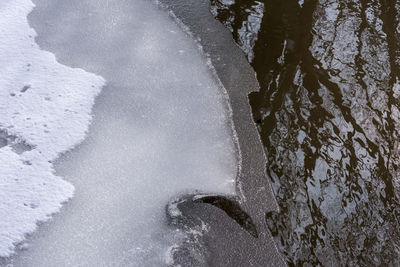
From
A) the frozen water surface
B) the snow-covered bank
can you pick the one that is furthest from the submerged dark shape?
the snow-covered bank

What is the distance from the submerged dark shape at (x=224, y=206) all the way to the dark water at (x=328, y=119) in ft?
0.47

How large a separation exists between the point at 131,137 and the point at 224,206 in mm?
896

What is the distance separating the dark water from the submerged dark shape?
0.47 ft

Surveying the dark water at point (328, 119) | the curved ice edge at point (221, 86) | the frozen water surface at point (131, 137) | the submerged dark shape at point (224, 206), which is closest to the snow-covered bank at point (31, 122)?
the frozen water surface at point (131, 137)

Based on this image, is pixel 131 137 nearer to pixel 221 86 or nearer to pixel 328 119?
pixel 221 86

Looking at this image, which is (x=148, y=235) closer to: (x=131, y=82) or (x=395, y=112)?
(x=131, y=82)

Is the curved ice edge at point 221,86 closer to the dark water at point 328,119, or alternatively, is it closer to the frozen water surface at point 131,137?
the frozen water surface at point 131,137

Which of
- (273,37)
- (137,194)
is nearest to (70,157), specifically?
(137,194)

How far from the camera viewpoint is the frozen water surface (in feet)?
8.26

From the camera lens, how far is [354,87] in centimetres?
365

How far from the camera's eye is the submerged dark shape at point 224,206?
2.66 m

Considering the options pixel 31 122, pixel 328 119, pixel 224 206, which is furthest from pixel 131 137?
pixel 328 119

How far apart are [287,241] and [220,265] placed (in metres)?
0.46

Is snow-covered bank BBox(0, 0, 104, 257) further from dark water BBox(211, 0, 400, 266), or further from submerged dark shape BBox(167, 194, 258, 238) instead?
dark water BBox(211, 0, 400, 266)
